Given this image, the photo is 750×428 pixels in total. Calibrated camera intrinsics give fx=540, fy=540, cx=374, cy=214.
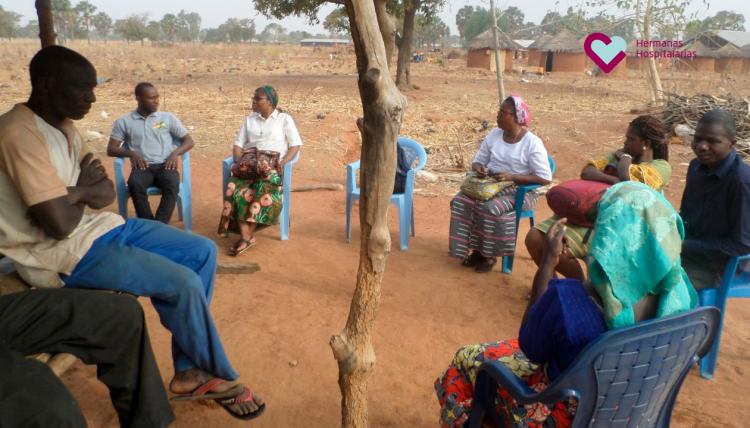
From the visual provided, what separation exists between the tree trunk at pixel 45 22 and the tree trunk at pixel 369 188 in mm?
2951

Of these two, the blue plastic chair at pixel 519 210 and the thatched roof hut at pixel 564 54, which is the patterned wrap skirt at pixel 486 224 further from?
the thatched roof hut at pixel 564 54

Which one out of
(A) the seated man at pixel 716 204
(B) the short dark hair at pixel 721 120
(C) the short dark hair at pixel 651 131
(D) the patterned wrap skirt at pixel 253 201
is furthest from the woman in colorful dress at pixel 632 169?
(D) the patterned wrap skirt at pixel 253 201

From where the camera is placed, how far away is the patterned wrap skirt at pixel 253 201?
4.84m

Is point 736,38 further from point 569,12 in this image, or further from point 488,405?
point 488,405

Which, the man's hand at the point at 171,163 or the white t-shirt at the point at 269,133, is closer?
the man's hand at the point at 171,163

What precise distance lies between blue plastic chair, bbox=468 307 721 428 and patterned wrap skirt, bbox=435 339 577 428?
8 centimetres

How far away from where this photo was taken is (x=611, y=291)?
165 centimetres

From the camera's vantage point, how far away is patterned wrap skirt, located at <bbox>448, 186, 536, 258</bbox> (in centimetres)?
438

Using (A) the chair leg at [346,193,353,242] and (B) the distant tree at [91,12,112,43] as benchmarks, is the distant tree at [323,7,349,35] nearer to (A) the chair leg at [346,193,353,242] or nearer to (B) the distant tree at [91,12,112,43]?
(A) the chair leg at [346,193,353,242]

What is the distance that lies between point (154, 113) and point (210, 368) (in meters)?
3.35

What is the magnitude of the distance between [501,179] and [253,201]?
2177mm

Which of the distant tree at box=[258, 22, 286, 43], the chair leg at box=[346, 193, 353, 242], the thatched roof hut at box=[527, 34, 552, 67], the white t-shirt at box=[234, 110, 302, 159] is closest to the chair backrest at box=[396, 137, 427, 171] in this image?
the chair leg at box=[346, 193, 353, 242]

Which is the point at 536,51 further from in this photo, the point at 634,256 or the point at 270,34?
the point at 270,34

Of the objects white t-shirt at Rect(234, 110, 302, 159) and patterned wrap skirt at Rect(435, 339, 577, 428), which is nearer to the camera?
patterned wrap skirt at Rect(435, 339, 577, 428)
